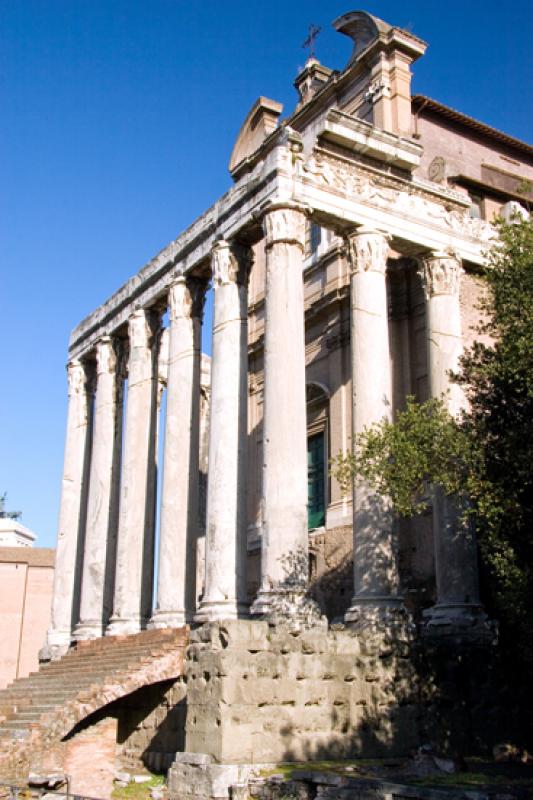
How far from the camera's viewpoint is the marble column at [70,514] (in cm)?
2469

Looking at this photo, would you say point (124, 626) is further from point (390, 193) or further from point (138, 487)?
point (390, 193)

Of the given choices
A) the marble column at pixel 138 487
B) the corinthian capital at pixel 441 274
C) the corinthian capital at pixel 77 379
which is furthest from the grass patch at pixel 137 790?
the corinthian capital at pixel 77 379

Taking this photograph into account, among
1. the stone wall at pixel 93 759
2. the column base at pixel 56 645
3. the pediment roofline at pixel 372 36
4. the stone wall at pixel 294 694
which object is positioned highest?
the pediment roofline at pixel 372 36

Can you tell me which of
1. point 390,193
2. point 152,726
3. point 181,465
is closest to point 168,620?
point 152,726

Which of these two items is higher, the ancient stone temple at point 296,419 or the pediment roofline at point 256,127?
the pediment roofline at point 256,127

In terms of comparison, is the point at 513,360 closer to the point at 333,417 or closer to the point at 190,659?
the point at 190,659

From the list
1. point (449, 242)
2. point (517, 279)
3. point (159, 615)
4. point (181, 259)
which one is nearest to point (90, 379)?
point (181, 259)

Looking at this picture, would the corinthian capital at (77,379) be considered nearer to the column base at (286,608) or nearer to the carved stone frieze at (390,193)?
the carved stone frieze at (390,193)

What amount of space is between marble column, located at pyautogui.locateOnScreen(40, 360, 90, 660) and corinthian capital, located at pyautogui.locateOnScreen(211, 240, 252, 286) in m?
8.29

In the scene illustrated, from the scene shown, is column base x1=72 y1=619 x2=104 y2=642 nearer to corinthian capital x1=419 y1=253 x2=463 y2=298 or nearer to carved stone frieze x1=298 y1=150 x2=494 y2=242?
corinthian capital x1=419 y1=253 x2=463 y2=298

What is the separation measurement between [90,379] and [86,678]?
10.5 metres

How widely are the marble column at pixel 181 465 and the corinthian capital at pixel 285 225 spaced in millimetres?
4080

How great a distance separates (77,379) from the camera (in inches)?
1062

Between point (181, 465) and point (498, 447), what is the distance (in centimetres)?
818
